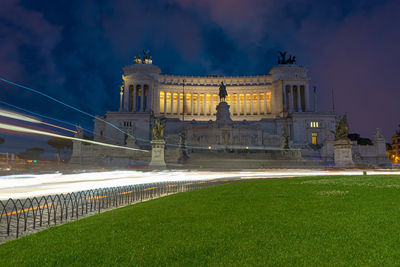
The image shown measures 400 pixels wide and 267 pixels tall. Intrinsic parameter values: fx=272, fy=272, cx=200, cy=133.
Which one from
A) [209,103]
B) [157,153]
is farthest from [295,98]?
[157,153]

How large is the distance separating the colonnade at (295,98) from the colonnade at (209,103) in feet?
27.9

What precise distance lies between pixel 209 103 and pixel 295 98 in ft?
105

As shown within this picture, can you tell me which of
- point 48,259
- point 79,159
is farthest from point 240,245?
point 79,159

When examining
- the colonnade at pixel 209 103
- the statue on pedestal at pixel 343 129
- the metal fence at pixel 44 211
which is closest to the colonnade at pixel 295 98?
the colonnade at pixel 209 103

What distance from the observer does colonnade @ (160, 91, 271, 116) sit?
104m

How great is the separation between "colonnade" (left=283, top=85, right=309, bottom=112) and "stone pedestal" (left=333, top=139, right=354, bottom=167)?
5645 cm

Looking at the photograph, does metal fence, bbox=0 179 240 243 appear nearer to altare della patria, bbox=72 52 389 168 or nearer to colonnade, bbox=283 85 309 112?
altare della patria, bbox=72 52 389 168

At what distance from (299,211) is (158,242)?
4.78 meters

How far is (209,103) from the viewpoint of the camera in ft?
353

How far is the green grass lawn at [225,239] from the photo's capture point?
187 inches

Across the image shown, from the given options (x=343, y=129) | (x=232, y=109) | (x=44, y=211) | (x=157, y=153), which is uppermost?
(x=232, y=109)

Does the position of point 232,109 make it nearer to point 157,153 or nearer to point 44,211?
point 157,153

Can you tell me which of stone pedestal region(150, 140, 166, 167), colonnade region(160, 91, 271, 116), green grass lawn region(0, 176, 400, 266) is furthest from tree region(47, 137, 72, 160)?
green grass lawn region(0, 176, 400, 266)

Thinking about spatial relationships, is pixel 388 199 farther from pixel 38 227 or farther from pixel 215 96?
pixel 215 96
